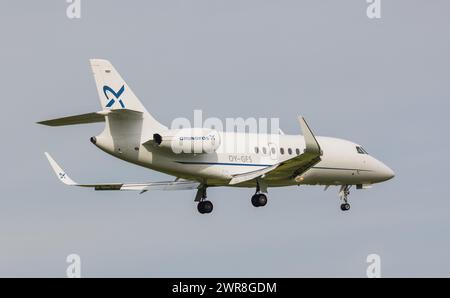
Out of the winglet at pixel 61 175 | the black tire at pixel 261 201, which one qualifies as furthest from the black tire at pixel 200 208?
the winglet at pixel 61 175

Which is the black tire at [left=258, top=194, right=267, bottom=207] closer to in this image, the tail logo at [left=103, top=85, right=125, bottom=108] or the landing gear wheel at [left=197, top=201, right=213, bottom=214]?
the landing gear wheel at [left=197, top=201, right=213, bottom=214]

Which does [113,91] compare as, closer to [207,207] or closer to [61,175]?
[61,175]

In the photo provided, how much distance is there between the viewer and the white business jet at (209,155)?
4347 centimetres

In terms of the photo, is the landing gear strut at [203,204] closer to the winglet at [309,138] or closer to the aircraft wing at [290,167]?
the aircraft wing at [290,167]

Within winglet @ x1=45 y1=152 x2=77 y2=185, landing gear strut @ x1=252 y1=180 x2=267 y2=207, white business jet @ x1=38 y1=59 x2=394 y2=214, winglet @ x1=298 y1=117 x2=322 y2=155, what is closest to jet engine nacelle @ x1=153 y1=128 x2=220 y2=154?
white business jet @ x1=38 y1=59 x2=394 y2=214

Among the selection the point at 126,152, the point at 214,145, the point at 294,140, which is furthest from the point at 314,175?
the point at 126,152

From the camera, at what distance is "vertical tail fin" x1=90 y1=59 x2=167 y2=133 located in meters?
43.7

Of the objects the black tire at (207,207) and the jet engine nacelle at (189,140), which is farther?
the black tire at (207,207)

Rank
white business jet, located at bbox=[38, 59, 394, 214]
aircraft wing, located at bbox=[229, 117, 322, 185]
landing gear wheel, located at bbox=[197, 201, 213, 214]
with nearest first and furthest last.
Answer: white business jet, located at bbox=[38, 59, 394, 214] → aircraft wing, located at bbox=[229, 117, 322, 185] → landing gear wheel, located at bbox=[197, 201, 213, 214]

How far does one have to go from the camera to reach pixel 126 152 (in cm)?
4356

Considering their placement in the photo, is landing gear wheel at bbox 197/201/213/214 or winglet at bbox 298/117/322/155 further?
landing gear wheel at bbox 197/201/213/214

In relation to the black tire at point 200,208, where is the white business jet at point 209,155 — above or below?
above

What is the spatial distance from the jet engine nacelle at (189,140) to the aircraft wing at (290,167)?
7.47 feet

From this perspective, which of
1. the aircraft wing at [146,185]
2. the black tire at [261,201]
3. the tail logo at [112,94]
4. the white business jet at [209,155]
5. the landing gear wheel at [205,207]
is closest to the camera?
the white business jet at [209,155]
